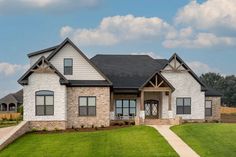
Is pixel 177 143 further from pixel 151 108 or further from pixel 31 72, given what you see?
pixel 151 108

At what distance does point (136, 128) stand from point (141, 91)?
6.48 metres

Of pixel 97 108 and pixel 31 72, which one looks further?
pixel 97 108

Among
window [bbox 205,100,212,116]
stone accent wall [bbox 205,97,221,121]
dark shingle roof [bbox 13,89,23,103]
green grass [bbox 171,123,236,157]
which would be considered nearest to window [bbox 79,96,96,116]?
green grass [bbox 171,123,236,157]

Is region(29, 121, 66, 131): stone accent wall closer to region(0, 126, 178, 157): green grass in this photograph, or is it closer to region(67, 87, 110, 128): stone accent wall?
region(67, 87, 110, 128): stone accent wall

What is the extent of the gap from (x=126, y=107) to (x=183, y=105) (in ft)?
18.4

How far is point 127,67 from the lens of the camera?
45.9m

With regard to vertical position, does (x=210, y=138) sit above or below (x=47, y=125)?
below

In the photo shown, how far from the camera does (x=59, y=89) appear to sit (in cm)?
3756

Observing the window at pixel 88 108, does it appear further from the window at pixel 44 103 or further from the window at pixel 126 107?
the window at pixel 126 107

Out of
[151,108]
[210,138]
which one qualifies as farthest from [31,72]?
[210,138]

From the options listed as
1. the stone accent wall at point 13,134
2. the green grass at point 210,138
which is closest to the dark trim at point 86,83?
the stone accent wall at point 13,134

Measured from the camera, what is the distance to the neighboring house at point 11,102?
3229 inches

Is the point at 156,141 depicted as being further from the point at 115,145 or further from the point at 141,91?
the point at 141,91

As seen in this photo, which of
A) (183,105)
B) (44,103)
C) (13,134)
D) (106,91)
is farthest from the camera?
(183,105)
